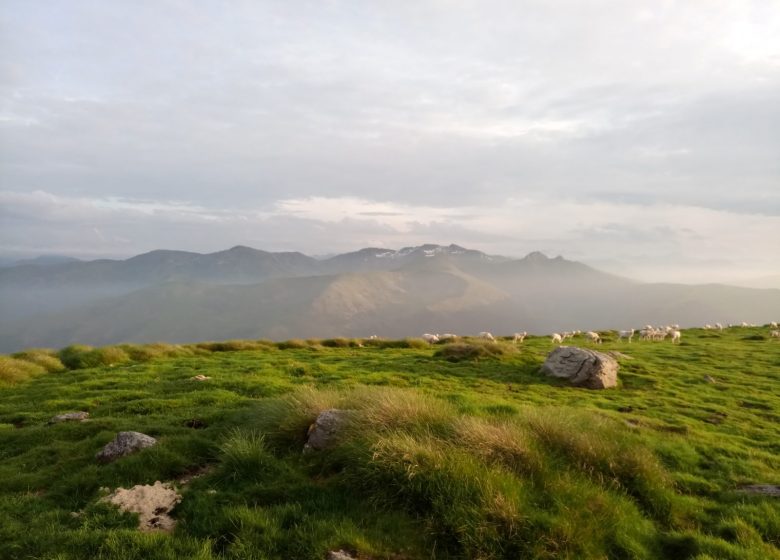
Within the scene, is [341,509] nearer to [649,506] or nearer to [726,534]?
[649,506]

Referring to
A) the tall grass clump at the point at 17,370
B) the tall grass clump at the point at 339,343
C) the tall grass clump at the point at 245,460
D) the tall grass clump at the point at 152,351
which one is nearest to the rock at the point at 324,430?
→ the tall grass clump at the point at 245,460

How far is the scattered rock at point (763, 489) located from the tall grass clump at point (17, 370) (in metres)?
29.5

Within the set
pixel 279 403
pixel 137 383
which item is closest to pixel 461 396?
pixel 279 403

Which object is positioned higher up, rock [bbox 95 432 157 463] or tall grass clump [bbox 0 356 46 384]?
rock [bbox 95 432 157 463]

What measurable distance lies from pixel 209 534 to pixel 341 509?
2305mm

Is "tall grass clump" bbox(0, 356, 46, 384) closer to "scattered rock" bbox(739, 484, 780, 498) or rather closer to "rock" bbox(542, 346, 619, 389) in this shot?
"rock" bbox(542, 346, 619, 389)

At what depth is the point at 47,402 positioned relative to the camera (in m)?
16.6

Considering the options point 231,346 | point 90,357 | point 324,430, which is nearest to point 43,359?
point 90,357

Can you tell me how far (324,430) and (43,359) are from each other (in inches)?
1014

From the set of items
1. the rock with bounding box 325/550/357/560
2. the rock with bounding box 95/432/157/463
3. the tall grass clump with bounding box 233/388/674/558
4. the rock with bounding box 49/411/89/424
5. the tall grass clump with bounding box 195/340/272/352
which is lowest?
the tall grass clump with bounding box 195/340/272/352

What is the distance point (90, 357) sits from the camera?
28188 millimetres

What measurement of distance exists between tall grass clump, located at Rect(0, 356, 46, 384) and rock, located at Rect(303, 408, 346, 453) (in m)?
20.1

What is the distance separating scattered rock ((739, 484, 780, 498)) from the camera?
401 inches

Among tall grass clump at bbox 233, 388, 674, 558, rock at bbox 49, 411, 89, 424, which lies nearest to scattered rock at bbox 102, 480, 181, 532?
tall grass clump at bbox 233, 388, 674, 558
